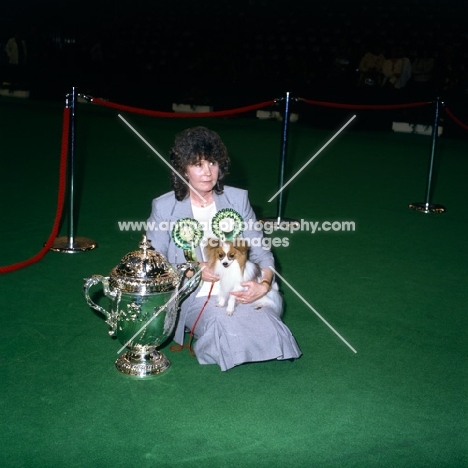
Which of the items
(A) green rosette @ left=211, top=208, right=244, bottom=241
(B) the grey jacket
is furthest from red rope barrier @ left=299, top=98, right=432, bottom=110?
(A) green rosette @ left=211, top=208, right=244, bottom=241

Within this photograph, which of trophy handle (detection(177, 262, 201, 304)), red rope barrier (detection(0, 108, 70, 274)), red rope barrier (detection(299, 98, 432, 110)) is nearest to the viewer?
trophy handle (detection(177, 262, 201, 304))

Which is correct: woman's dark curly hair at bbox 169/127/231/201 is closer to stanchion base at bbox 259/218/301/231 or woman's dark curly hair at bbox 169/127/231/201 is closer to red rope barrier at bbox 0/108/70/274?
red rope barrier at bbox 0/108/70/274

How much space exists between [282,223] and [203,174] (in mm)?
3220

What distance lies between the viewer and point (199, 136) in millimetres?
3656

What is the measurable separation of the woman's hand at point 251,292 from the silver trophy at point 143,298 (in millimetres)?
242

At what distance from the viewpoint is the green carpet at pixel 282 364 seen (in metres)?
2.91

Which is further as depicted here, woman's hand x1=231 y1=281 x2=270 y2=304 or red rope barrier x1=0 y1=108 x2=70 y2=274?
red rope barrier x1=0 y1=108 x2=70 y2=274

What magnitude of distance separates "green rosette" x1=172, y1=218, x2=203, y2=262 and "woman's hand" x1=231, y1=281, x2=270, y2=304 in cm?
34

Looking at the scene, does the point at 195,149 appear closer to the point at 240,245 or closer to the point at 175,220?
the point at 175,220

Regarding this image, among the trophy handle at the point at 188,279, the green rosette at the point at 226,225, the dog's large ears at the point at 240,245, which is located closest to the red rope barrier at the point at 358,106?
the green rosette at the point at 226,225

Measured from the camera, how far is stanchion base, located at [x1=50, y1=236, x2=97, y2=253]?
571cm

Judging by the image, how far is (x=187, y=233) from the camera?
3.64m

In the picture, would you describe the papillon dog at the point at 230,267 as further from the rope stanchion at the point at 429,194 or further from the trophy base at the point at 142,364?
the rope stanchion at the point at 429,194

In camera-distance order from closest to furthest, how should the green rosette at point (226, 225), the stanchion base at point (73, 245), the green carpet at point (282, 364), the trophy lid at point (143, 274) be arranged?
the green carpet at point (282, 364) < the trophy lid at point (143, 274) < the green rosette at point (226, 225) < the stanchion base at point (73, 245)
